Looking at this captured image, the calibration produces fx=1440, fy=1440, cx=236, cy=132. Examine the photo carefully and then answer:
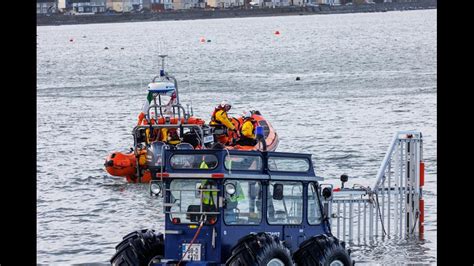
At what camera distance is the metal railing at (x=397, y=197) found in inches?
901

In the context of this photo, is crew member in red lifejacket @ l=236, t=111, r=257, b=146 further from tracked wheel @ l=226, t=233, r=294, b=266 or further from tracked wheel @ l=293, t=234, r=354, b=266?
tracked wheel @ l=226, t=233, r=294, b=266

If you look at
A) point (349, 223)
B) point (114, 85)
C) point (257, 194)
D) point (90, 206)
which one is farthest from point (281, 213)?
point (114, 85)

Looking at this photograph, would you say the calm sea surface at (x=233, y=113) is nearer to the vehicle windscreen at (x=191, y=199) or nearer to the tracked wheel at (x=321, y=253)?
the tracked wheel at (x=321, y=253)

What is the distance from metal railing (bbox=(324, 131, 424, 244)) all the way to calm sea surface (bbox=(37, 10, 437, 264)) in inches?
16.0

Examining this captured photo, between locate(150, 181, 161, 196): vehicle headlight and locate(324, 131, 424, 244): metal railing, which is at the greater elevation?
locate(150, 181, 161, 196): vehicle headlight

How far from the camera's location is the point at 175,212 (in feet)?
57.0

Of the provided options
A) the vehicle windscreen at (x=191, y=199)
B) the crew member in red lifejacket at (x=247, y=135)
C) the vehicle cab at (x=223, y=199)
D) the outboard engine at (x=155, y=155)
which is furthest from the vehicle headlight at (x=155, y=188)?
the outboard engine at (x=155, y=155)

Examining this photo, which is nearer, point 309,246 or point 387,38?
point 309,246

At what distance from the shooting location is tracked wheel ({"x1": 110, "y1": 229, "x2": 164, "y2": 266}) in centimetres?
1758

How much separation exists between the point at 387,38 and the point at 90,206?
124 meters

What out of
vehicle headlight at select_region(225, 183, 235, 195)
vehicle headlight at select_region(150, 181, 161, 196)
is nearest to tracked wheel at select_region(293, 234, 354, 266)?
vehicle headlight at select_region(225, 183, 235, 195)

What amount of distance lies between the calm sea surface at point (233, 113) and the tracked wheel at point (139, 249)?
17.3 ft
